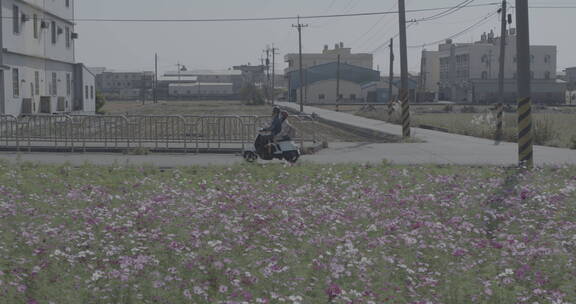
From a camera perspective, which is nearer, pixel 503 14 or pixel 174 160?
pixel 174 160

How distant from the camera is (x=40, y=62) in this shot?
4606 centimetres

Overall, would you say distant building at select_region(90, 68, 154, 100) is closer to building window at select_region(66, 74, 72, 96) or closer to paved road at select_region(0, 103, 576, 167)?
building window at select_region(66, 74, 72, 96)

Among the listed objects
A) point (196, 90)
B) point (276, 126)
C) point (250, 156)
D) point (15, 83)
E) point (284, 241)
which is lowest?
point (284, 241)

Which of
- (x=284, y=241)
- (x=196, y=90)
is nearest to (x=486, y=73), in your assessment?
(x=196, y=90)

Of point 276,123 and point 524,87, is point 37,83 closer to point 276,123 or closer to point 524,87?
point 276,123

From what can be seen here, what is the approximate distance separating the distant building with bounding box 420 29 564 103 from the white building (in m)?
64.4

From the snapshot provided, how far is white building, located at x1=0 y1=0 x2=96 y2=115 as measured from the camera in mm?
39566

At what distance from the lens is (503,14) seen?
116 ft

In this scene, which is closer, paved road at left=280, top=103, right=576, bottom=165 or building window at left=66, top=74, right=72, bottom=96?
paved road at left=280, top=103, right=576, bottom=165

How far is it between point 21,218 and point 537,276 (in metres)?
6.28

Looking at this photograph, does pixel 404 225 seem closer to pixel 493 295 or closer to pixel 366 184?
pixel 493 295

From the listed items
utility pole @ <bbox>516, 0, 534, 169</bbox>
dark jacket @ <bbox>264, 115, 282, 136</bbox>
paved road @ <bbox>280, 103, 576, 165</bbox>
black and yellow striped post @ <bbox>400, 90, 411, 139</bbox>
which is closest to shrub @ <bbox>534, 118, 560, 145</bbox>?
paved road @ <bbox>280, 103, 576, 165</bbox>

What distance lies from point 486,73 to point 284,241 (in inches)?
4841

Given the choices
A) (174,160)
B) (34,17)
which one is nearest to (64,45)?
A: (34,17)
